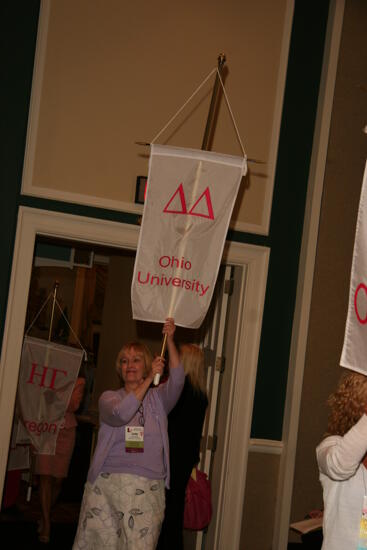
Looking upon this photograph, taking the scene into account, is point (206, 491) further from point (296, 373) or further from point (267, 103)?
point (267, 103)

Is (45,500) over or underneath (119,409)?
underneath

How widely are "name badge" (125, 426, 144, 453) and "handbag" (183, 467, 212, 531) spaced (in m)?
1.03

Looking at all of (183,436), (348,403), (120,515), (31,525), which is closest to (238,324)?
(183,436)

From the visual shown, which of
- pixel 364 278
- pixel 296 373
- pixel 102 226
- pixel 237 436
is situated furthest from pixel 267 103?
pixel 364 278

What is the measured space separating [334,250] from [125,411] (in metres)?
2.33

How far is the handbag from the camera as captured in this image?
4758 mm

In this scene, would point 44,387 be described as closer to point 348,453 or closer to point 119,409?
point 119,409

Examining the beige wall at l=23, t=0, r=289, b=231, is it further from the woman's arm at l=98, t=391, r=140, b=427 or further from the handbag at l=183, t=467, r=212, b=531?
the handbag at l=183, t=467, r=212, b=531

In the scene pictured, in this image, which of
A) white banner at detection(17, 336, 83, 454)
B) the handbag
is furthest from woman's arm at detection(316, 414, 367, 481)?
white banner at detection(17, 336, 83, 454)

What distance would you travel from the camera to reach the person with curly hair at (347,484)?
2.54 meters

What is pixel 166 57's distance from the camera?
5.24 meters

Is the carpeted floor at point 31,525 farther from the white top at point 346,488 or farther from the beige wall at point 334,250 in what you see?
the white top at point 346,488

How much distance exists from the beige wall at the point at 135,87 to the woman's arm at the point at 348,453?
291cm

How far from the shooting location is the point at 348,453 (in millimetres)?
2535
